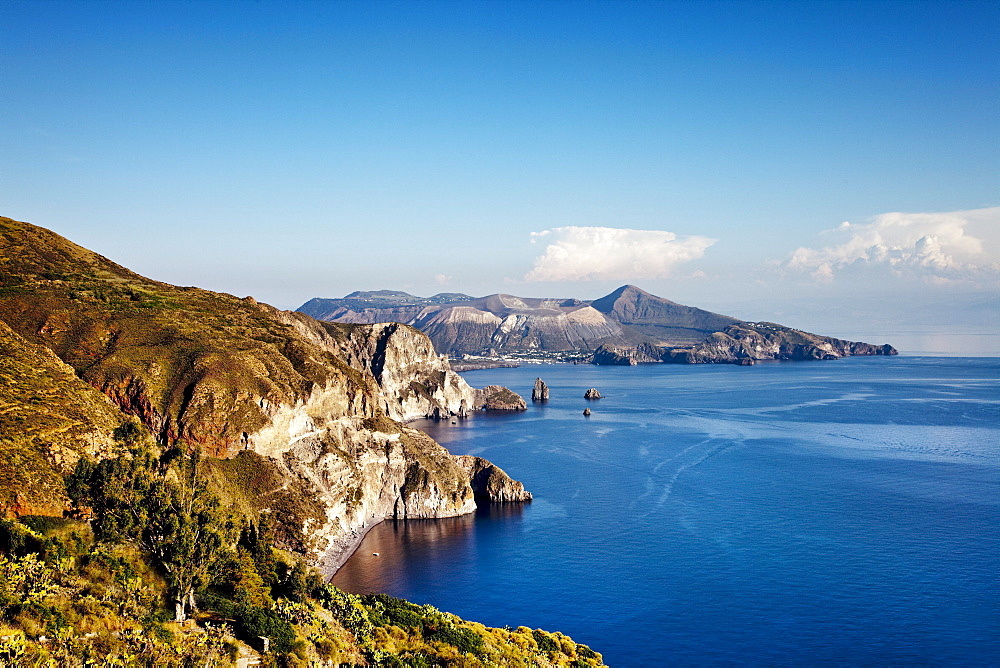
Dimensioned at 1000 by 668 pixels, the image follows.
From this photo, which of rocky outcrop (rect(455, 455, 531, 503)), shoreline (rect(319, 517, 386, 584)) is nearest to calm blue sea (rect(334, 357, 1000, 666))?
shoreline (rect(319, 517, 386, 584))

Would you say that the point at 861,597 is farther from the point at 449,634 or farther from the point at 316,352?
the point at 316,352

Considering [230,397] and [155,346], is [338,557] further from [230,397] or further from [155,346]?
[155,346]

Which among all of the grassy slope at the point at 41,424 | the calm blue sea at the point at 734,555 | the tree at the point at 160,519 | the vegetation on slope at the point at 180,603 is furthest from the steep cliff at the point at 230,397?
the vegetation on slope at the point at 180,603

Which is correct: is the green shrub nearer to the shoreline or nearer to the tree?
the tree

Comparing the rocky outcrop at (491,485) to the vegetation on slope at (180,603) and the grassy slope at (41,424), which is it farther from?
the grassy slope at (41,424)

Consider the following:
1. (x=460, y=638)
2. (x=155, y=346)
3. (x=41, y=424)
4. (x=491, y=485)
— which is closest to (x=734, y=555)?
(x=491, y=485)

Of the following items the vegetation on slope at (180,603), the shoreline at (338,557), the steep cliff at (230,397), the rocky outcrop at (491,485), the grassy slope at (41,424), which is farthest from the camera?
the rocky outcrop at (491,485)

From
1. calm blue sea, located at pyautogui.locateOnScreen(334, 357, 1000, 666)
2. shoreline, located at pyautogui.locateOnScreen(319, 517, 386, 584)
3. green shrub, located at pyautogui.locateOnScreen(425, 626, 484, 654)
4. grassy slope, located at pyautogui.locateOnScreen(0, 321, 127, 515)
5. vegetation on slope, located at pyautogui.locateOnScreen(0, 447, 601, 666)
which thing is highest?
grassy slope, located at pyautogui.locateOnScreen(0, 321, 127, 515)
